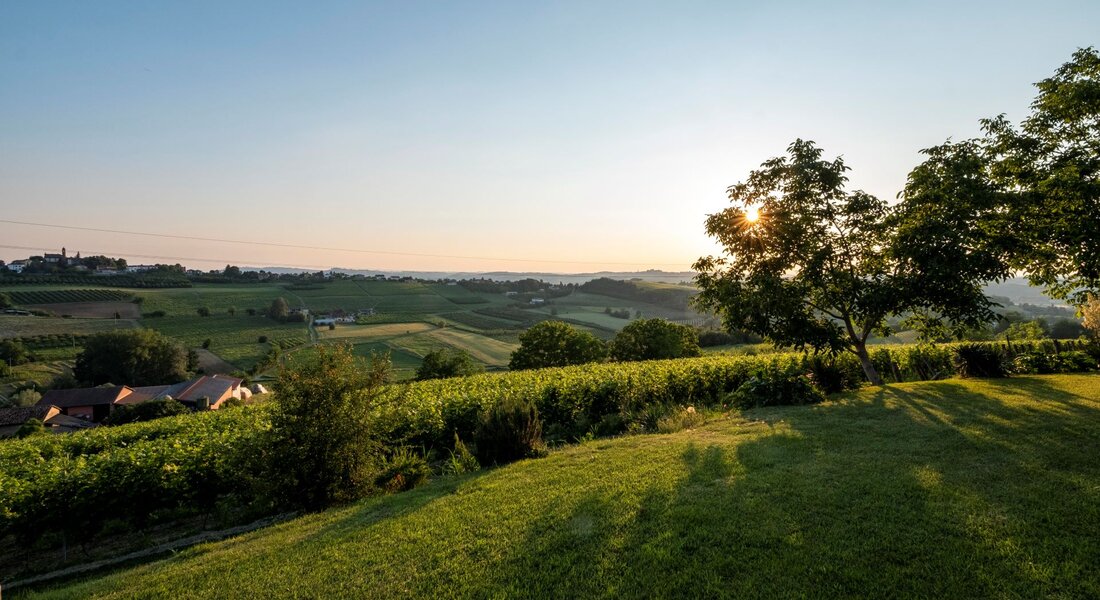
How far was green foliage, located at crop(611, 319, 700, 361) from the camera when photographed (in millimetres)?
38375

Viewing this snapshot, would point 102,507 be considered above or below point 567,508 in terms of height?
below

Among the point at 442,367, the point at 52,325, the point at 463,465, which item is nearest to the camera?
the point at 463,465

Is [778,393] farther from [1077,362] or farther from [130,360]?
[130,360]

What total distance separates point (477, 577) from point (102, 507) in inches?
305

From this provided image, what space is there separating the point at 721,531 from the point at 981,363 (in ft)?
54.9

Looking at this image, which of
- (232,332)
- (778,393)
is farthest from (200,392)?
(778,393)

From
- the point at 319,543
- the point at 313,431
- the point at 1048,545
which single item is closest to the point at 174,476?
the point at 313,431

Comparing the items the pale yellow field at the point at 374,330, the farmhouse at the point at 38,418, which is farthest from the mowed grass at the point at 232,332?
the farmhouse at the point at 38,418

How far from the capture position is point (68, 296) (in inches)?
3428

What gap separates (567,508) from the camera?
6.43 metres

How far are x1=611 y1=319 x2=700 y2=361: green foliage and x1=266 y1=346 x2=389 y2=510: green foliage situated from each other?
104 ft

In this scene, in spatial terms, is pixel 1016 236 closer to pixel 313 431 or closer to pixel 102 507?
pixel 313 431

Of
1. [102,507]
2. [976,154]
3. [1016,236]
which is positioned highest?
[976,154]

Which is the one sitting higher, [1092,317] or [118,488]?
[1092,317]
